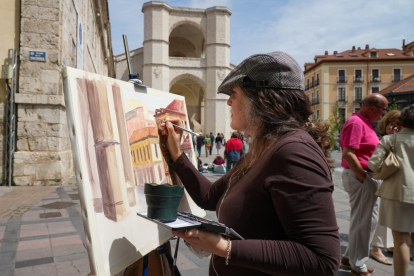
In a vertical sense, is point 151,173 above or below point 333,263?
above

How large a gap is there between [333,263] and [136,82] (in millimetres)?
1380

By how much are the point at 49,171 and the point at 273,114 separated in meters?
7.00

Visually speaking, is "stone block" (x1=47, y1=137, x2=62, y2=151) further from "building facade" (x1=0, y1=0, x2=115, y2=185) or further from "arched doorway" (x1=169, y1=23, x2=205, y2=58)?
"arched doorway" (x1=169, y1=23, x2=205, y2=58)

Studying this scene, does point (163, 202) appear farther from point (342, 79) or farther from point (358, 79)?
point (358, 79)

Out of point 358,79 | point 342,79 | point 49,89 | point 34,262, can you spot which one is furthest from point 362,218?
point 358,79

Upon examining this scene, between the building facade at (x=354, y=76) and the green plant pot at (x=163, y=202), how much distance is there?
47495 millimetres

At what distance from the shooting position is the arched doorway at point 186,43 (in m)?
40.4

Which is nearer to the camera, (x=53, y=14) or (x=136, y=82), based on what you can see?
(x=136, y=82)

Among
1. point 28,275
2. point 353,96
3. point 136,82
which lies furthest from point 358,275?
point 353,96

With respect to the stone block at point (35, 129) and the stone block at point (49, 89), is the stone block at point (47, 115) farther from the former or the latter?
the stone block at point (49, 89)

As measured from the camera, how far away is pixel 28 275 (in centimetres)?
273

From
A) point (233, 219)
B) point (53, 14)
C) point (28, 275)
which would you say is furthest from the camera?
point (53, 14)

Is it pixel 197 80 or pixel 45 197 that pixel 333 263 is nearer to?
pixel 45 197

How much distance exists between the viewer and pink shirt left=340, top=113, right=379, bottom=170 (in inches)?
114
